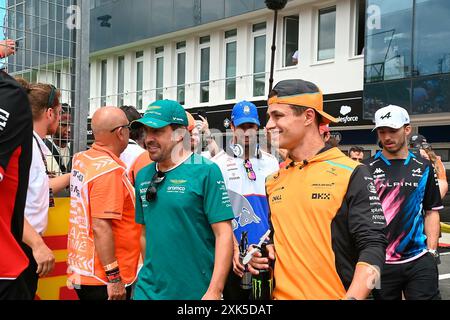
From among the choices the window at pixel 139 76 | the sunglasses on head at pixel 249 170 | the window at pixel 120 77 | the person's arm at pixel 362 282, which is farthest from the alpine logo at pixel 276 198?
the window at pixel 120 77

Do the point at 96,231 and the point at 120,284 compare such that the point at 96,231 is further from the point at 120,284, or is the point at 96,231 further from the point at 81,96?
the point at 81,96

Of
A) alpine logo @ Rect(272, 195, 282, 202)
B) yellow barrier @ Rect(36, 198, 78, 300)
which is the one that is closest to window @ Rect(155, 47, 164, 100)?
yellow barrier @ Rect(36, 198, 78, 300)

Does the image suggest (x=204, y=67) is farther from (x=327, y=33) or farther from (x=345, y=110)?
(x=345, y=110)

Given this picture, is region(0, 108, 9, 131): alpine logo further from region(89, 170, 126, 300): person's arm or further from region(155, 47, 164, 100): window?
region(155, 47, 164, 100): window

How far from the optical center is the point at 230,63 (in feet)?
71.7

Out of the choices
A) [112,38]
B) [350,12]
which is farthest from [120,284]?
[112,38]

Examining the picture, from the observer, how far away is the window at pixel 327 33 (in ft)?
60.4

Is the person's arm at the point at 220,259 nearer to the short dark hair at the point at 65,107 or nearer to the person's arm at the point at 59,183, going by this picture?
the person's arm at the point at 59,183

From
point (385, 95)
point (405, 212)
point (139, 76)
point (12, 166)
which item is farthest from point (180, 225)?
point (139, 76)

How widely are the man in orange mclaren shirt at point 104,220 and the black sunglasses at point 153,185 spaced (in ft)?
1.53

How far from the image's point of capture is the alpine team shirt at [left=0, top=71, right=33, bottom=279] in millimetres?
2375

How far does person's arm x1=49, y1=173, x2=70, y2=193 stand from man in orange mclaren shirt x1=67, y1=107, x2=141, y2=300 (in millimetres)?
526

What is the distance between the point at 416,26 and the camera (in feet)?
51.3
